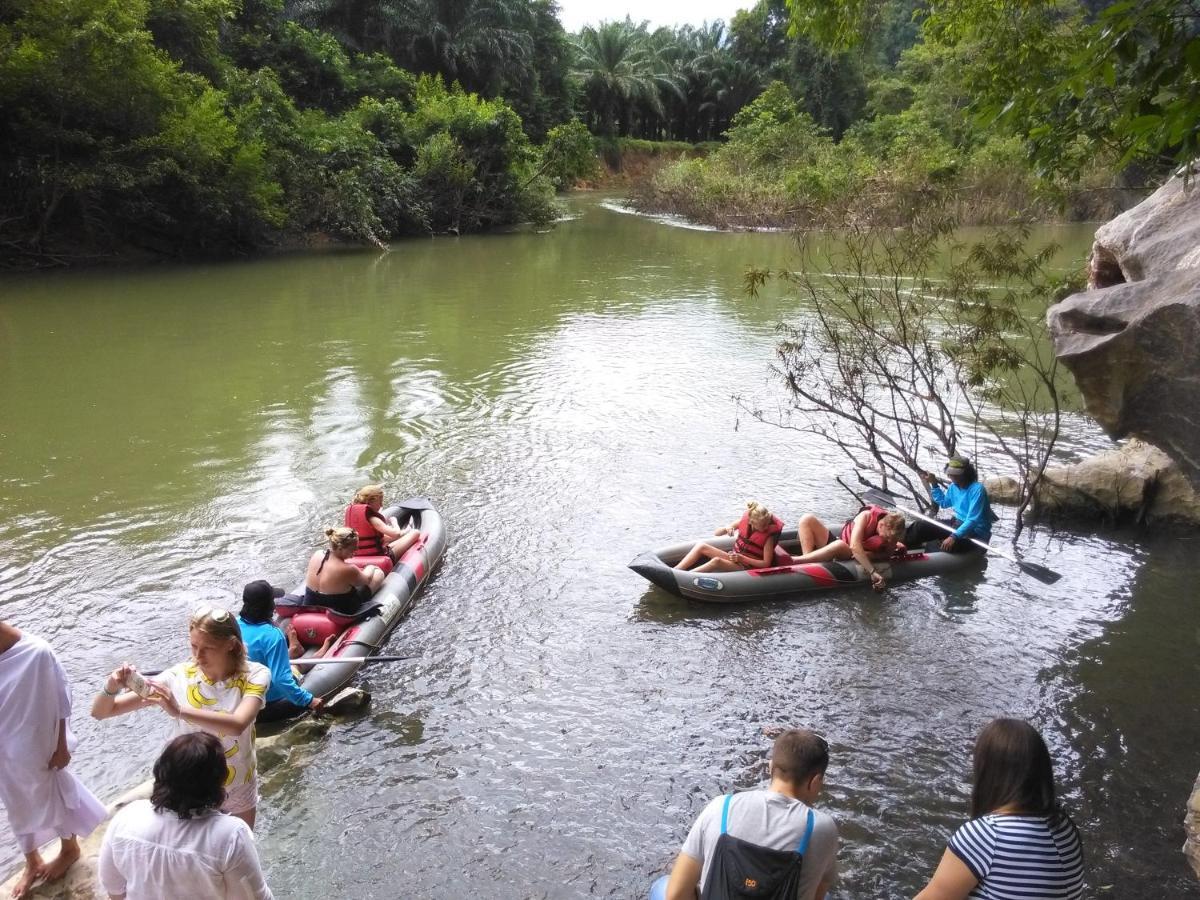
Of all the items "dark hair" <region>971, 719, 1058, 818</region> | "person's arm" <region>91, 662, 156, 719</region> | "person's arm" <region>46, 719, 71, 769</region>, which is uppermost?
"dark hair" <region>971, 719, 1058, 818</region>

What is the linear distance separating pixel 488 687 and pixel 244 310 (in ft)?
44.4

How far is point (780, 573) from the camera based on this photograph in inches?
269

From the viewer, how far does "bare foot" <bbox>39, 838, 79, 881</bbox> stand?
137 inches

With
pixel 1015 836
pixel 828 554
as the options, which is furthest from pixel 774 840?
pixel 828 554

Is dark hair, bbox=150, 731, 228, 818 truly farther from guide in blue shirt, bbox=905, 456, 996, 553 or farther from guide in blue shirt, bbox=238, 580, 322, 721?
→ guide in blue shirt, bbox=905, 456, 996, 553

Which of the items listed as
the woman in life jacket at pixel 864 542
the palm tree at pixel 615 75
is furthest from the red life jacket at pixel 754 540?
the palm tree at pixel 615 75

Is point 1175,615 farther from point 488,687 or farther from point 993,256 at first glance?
point 488,687

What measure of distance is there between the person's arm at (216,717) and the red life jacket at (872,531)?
504 cm

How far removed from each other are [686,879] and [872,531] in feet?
16.1

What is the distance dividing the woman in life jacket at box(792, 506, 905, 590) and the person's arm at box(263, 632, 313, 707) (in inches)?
151

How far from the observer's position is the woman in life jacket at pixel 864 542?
Answer: 22.9 ft

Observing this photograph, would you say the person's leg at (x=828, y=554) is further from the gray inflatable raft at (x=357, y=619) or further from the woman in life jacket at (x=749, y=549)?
the gray inflatable raft at (x=357, y=619)

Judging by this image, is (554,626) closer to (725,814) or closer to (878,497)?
(878,497)

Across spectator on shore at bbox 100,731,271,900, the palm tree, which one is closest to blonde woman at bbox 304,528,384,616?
spectator on shore at bbox 100,731,271,900
